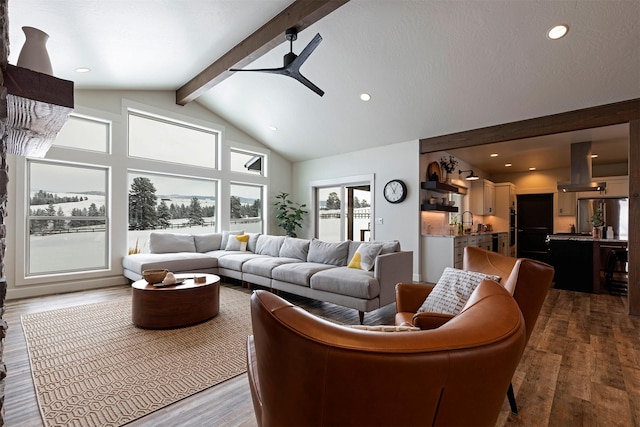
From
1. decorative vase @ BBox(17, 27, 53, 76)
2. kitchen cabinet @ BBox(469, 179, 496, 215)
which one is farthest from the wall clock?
decorative vase @ BBox(17, 27, 53, 76)

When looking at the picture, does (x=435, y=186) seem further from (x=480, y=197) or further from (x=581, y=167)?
(x=480, y=197)

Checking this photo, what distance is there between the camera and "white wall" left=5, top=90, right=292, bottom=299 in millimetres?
4172

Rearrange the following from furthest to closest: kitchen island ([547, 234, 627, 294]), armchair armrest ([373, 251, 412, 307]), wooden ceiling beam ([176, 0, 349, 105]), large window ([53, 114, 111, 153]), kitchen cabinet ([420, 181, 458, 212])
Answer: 1. kitchen cabinet ([420, 181, 458, 212])
2. kitchen island ([547, 234, 627, 294])
3. large window ([53, 114, 111, 153])
4. armchair armrest ([373, 251, 412, 307])
5. wooden ceiling beam ([176, 0, 349, 105])

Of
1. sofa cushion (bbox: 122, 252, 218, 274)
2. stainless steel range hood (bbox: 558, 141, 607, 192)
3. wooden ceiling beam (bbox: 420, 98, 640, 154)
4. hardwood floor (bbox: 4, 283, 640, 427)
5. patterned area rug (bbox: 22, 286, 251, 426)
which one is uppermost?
wooden ceiling beam (bbox: 420, 98, 640, 154)

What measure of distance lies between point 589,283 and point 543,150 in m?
2.66

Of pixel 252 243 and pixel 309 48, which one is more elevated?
pixel 309 48

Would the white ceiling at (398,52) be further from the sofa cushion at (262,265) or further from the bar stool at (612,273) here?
the sofa cushion at (262,265)

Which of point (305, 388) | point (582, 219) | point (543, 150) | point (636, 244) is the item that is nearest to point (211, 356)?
point (305, 388)

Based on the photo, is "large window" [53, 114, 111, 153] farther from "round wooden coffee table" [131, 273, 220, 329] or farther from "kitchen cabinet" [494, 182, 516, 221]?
"kitchen cabinet" [494, 182, 516, 221]

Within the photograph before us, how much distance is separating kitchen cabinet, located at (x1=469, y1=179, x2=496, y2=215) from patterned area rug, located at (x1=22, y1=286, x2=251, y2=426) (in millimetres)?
6356

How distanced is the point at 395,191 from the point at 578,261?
3.08 m

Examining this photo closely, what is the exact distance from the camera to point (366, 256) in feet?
12.2

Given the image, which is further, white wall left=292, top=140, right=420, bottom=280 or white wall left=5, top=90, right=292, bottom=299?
white wall left=292, top=140, right=420, bottom=280

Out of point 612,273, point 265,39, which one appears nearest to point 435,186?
point 612,273
